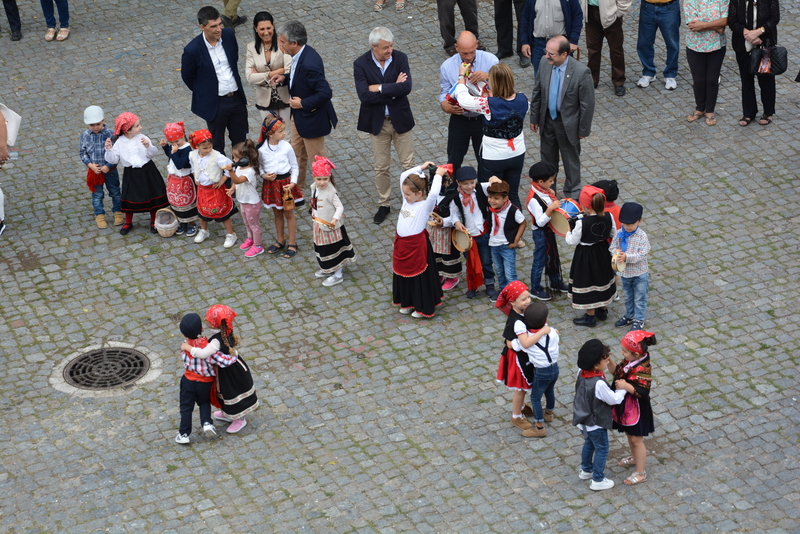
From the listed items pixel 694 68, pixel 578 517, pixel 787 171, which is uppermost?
pixel 694 68

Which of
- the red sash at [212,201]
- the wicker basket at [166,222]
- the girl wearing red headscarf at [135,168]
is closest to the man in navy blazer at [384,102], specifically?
the red sash at [212,201]

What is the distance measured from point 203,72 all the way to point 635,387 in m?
6.59

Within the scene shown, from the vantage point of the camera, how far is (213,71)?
1198 centimetres

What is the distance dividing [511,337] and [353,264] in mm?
3208

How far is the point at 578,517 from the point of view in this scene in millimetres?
7891

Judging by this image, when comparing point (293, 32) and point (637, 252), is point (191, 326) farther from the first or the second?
point (293, 32)

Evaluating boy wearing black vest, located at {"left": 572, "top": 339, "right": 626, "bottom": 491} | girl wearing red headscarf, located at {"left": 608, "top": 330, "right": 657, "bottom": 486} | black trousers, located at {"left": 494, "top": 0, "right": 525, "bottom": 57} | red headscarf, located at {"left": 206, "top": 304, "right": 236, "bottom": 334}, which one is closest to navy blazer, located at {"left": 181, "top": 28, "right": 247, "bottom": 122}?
red headscarf, located at {"left": 206, "top": 304, "right": 236, "bottom": 334}

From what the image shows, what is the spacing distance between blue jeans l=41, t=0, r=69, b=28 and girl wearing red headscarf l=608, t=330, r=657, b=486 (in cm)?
1111

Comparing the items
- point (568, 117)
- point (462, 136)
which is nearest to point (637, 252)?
point (568, 117)

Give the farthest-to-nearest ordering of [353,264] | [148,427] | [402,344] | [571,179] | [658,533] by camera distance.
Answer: [571,179], [353,264], [402,344], [148,427], [658,533]

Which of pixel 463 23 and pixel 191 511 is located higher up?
pixel 463 23

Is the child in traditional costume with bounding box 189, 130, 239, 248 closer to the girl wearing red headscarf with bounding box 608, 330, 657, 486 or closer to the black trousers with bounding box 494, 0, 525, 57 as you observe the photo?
the girl wearing red headscarf with bounding box 608, 330, 657, 486

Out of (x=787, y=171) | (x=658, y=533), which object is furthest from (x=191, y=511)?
(x=787, y=171)

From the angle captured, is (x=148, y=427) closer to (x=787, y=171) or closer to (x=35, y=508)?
(x=35, y=508)
